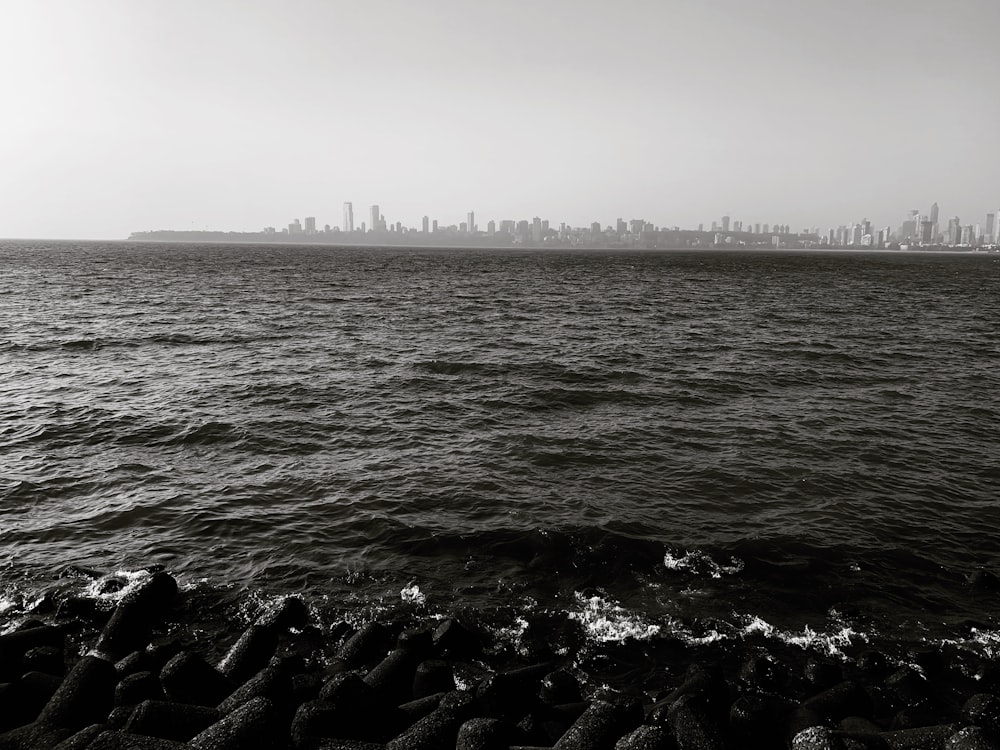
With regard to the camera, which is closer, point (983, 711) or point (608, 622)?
point (983, 711)

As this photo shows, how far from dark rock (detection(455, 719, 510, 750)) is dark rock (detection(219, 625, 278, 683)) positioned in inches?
155

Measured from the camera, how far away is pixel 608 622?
10.5 meters

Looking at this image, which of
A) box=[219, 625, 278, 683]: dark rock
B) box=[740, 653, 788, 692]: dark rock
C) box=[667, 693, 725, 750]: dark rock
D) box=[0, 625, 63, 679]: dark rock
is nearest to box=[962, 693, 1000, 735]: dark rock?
box=[740, 653, 788, 692]: dark rock

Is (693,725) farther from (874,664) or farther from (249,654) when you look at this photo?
(249,654)

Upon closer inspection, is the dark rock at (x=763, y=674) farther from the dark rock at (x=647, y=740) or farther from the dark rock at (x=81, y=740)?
the dark rock at (x=81, y=740)

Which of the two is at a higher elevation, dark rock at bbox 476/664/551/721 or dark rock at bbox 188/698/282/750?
dark rock at bbox 188/698/282/750

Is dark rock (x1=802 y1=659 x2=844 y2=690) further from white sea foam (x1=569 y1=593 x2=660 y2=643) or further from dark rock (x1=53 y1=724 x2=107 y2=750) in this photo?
dark rock (x1=53 y1=724 x2=107 y2=750)

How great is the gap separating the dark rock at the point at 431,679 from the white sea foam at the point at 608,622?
9.33 feet

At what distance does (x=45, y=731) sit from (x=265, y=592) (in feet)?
15.4

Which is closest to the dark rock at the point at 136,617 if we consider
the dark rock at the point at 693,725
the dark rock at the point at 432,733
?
the dark rock at the point at 432,733

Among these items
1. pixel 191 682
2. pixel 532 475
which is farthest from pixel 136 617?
pixel 532 475

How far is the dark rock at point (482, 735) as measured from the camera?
6.46m

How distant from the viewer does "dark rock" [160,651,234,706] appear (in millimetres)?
7742

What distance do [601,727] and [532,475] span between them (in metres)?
10.1
